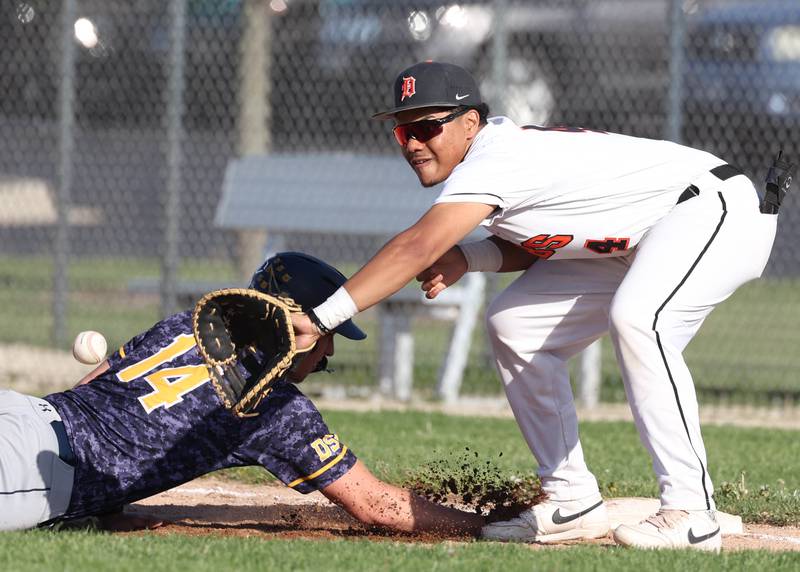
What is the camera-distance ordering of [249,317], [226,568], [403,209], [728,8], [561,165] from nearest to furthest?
[226,568] → [249,317] → [561,165] → [403,209] → [728,8]

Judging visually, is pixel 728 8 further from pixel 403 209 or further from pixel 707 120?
pixel 403 209

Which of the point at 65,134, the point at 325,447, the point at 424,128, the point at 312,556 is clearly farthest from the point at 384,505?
the point at 65,134

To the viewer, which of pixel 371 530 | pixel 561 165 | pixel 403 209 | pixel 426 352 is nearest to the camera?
pixel 561 165

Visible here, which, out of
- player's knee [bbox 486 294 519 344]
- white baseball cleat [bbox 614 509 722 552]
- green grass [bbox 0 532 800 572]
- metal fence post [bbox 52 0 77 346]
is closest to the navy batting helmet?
player's knee [bbox 486 294 519 344]

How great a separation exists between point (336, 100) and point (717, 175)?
25.5 feet

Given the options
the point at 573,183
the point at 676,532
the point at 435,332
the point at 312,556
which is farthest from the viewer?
the point at 435,332

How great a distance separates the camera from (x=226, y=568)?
12.2 feet

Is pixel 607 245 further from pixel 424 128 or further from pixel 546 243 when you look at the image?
pixel 424 128

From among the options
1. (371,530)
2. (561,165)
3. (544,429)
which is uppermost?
(561,165)

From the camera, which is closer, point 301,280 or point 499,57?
point 301,280

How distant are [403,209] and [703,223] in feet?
15.4

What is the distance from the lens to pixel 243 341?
13.5 ft

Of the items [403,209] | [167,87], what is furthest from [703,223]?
[167,87]

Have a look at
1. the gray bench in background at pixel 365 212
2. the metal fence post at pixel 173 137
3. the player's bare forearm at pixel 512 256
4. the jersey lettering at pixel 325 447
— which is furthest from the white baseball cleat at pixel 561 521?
the metal fence post at pixel 173 137
